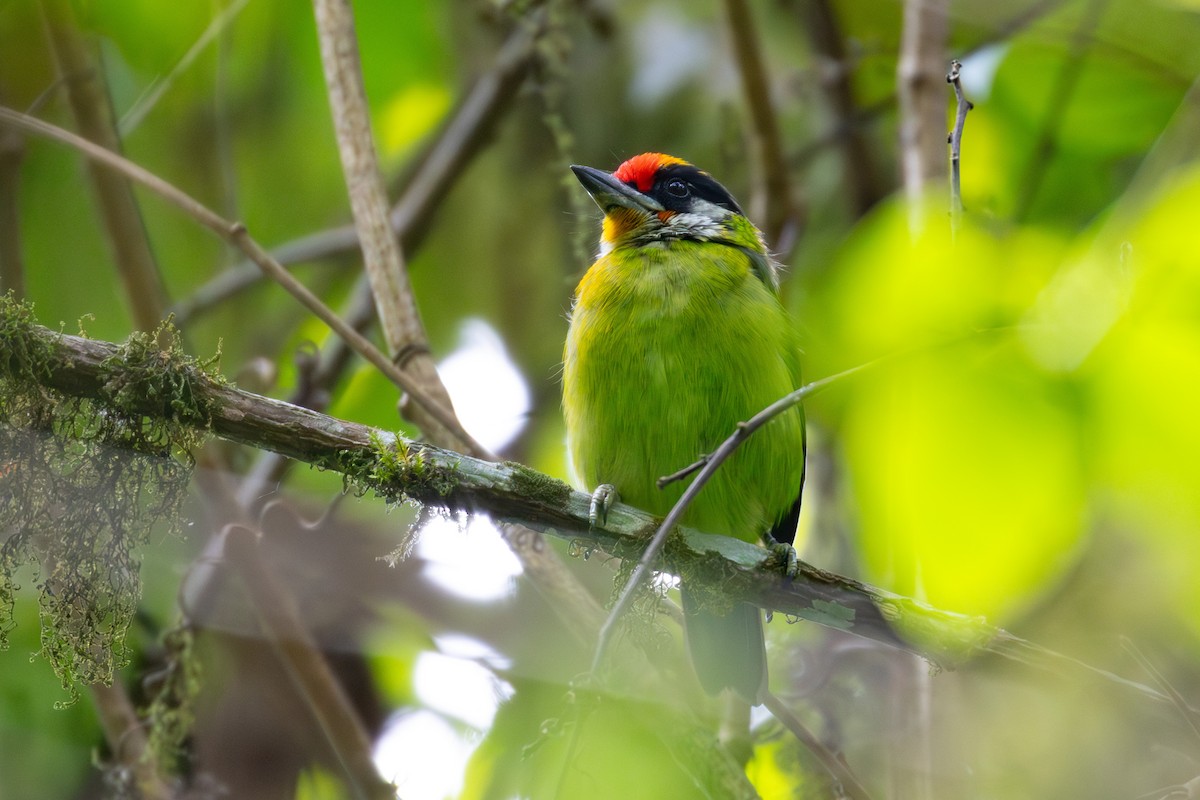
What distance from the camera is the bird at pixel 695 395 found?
2949 millimetres

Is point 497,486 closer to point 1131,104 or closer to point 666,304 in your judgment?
point 666,304

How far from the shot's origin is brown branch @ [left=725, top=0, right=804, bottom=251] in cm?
403

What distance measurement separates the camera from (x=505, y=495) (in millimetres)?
2148

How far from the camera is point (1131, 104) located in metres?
3.31

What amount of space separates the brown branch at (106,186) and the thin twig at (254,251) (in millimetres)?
732

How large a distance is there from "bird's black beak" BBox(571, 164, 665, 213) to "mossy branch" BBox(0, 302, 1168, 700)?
4.67 ft

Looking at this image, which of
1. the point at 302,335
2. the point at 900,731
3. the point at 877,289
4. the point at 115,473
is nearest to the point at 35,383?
the point at 115,473

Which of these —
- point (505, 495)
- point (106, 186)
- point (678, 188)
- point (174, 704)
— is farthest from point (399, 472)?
point (106, 186)

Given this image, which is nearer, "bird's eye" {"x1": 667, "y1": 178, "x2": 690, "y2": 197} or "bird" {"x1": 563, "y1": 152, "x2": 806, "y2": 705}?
"bird" {"x1": 563, "y1": 152, "x2": 806, "y2": 705}

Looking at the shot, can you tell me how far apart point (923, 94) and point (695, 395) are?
4.66 ft

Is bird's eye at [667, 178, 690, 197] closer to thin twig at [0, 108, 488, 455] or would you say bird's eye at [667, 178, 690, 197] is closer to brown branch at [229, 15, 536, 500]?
brown branch at [229, 15, 536, 500]

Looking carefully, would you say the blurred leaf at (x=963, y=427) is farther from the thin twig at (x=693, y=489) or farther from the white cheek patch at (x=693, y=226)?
the white cheek patch at (x=693, y=226)

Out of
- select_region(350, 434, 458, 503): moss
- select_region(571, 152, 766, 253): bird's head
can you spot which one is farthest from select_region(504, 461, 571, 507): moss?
select_region(571, 152, 766, 253): bird's head

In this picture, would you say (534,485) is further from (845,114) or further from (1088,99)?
(845,114)
